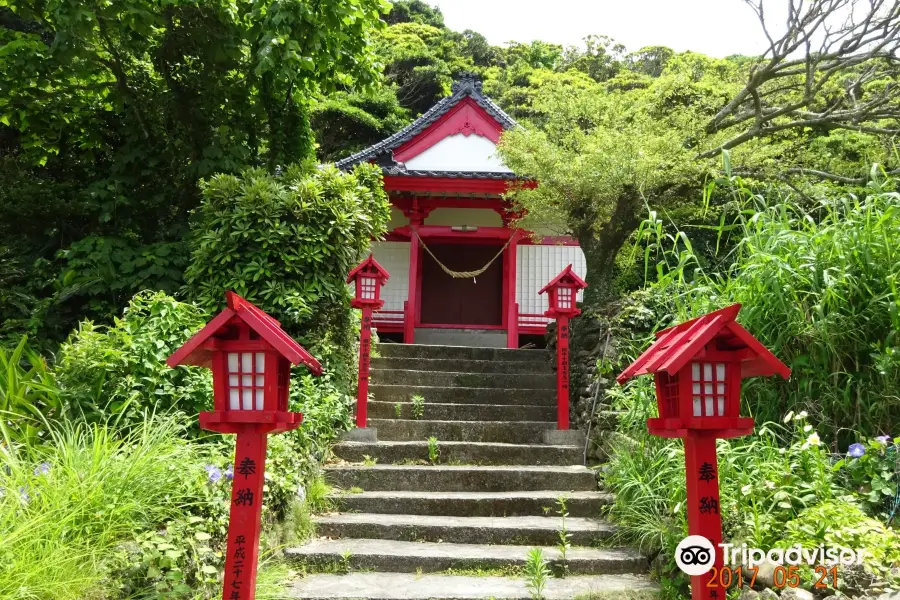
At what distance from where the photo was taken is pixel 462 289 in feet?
37.6

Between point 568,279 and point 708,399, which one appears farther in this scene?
point 568,279

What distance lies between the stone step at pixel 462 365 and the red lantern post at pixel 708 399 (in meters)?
5.25

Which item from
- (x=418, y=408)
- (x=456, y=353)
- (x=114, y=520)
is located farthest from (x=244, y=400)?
(x=456, y=353)

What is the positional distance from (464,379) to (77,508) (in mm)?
4937

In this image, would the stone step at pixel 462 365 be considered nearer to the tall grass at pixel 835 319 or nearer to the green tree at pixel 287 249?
the green tree at pixel 287 249

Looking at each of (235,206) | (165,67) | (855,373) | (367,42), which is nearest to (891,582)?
(855,373)

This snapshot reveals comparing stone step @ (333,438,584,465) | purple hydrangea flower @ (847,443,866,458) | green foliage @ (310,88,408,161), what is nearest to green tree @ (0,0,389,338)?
stone step @ (333,438,584,465)

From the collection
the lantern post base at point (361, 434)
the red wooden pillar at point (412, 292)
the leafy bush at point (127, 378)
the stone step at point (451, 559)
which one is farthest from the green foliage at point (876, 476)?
the red wooden pillar at point (412, 292)

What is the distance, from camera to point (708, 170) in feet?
23.1

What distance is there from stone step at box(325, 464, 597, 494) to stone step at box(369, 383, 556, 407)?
1.64m

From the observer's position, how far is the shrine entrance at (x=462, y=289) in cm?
1140

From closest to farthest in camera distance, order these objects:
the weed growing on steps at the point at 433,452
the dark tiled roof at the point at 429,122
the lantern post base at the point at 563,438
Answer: the weed growing on steps at the point at 433,452, the lantern post base at the point at 563,438, the dark tiled roof at the point at 429,122

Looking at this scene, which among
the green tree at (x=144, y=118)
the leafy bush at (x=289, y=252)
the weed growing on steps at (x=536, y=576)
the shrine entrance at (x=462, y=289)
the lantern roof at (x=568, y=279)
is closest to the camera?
the weed growing on steps at (x=536, y=576)

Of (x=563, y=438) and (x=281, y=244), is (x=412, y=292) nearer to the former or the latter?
(x=281, y=244)
